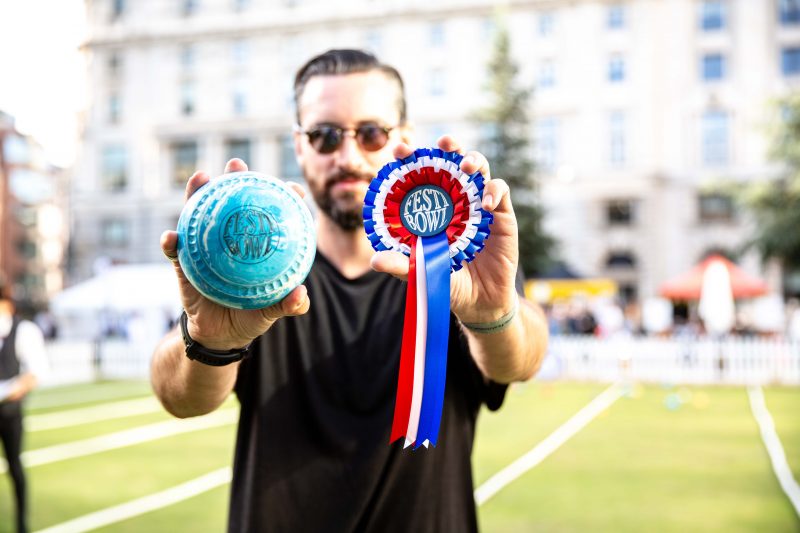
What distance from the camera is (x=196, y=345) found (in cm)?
181

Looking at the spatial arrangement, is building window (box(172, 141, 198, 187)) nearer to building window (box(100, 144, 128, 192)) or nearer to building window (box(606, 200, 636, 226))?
building window (box(100, 144, 128, 192))

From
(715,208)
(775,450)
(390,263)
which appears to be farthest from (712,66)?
(390,263)

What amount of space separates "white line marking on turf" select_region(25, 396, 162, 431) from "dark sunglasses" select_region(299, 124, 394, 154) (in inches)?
475

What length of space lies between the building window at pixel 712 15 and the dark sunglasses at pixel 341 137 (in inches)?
1638

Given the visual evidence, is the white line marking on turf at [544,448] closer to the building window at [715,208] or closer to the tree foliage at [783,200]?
the tree foliage at [783,200]

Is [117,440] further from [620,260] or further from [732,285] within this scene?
[620,260]

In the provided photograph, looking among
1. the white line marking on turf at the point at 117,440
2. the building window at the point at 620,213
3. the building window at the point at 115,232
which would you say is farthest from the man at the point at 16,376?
the building window at the point at 115,232

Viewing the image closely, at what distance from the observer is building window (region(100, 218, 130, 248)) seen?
4591cm

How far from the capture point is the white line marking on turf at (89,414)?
13.1 meters

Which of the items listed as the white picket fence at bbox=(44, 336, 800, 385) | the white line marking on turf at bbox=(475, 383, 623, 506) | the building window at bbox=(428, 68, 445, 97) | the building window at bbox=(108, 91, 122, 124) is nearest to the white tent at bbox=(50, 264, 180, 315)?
the white picket fence at bbox=(44, 336, 800, 385)

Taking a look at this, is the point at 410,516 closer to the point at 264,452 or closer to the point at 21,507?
the point at 264,452

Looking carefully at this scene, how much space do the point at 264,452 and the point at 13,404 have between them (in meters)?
5.56

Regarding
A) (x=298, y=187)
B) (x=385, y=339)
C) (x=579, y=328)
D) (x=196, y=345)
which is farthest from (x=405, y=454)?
(x=579, y=328)

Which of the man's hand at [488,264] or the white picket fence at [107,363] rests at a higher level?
the man's hand at [488,264]
